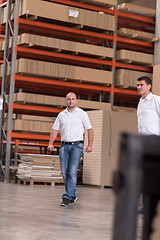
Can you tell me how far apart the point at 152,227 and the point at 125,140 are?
0.19 meters

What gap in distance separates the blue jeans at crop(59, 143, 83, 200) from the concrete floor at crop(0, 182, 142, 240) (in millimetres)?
269

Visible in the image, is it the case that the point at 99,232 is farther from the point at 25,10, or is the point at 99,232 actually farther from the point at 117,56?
the point at 117,56

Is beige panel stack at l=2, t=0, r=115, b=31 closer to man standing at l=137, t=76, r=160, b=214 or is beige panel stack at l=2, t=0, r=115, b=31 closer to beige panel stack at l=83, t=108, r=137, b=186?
beige panel stack at l=83, t=108, r=137, b=186

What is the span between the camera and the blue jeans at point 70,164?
7.04m

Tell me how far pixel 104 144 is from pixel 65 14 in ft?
12.1

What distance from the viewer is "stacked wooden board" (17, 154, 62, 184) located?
36.6 ft

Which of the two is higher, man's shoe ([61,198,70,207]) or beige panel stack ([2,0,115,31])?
beige panel stack ([2,0,115,31])

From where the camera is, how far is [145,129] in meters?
5.80

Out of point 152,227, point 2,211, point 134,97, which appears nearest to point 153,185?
point 152,227

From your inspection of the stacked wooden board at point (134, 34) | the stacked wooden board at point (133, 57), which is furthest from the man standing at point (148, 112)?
the stacked wooden board at point (134, 34)

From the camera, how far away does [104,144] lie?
1148 centimetres

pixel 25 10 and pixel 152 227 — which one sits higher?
pixel 25 10

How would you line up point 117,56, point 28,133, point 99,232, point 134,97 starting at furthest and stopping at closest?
point 134,97 → point 117,56 → point 28,133 → point 99,232

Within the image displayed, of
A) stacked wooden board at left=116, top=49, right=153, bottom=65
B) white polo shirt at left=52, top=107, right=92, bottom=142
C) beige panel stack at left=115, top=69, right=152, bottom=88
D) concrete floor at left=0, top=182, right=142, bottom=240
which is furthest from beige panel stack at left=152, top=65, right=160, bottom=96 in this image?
white polo shirt at left=52, top=107, right=92, bottom=142
